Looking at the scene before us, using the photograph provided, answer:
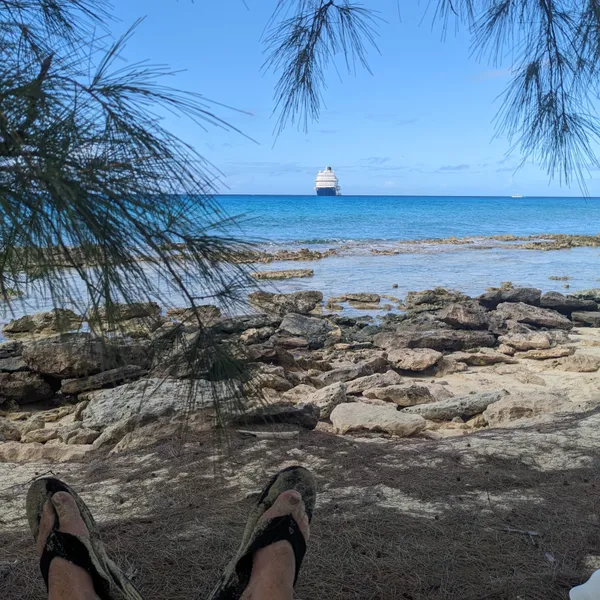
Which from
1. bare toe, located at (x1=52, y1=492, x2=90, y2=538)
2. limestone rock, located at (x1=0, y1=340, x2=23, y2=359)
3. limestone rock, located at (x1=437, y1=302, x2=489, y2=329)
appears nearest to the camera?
bare toe, located at (x1=52, y1=492, x2=90, y2=538)

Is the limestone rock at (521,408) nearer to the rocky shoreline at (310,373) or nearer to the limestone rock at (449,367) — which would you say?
the rocky shoreline at (310,373)

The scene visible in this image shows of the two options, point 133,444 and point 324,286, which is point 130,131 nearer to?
point 133,444

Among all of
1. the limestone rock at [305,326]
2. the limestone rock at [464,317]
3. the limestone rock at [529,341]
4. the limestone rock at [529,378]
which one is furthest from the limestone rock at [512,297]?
the limestone rock at [529,378]

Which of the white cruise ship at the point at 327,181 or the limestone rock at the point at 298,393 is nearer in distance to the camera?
the limestone rock at the point at 298,393

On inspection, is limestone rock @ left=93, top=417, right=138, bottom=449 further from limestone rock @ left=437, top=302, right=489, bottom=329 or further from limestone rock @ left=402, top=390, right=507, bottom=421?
limestone rock @ left=437, top=302, right=489, bottom=329

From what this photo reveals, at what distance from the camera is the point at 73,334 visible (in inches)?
64.4

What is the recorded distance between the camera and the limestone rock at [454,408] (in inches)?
209

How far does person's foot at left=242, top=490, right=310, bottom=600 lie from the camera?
1.74 m

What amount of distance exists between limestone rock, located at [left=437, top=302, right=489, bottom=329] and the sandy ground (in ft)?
19.8

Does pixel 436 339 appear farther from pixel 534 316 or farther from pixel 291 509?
pixel 291 509

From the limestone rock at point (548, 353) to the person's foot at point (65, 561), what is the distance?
743 centimetres

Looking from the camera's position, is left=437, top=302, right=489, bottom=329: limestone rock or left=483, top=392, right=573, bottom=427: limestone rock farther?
left=437, top=302, right=489, bottom=329: limestone rock

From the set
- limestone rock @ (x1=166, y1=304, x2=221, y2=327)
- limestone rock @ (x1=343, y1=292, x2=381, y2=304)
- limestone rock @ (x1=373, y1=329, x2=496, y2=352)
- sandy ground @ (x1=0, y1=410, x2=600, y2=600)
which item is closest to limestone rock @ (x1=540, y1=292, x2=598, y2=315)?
limestone rock @ (x1=373, y1=329, x2=496, y2=352)

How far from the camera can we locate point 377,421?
15.5 ft
